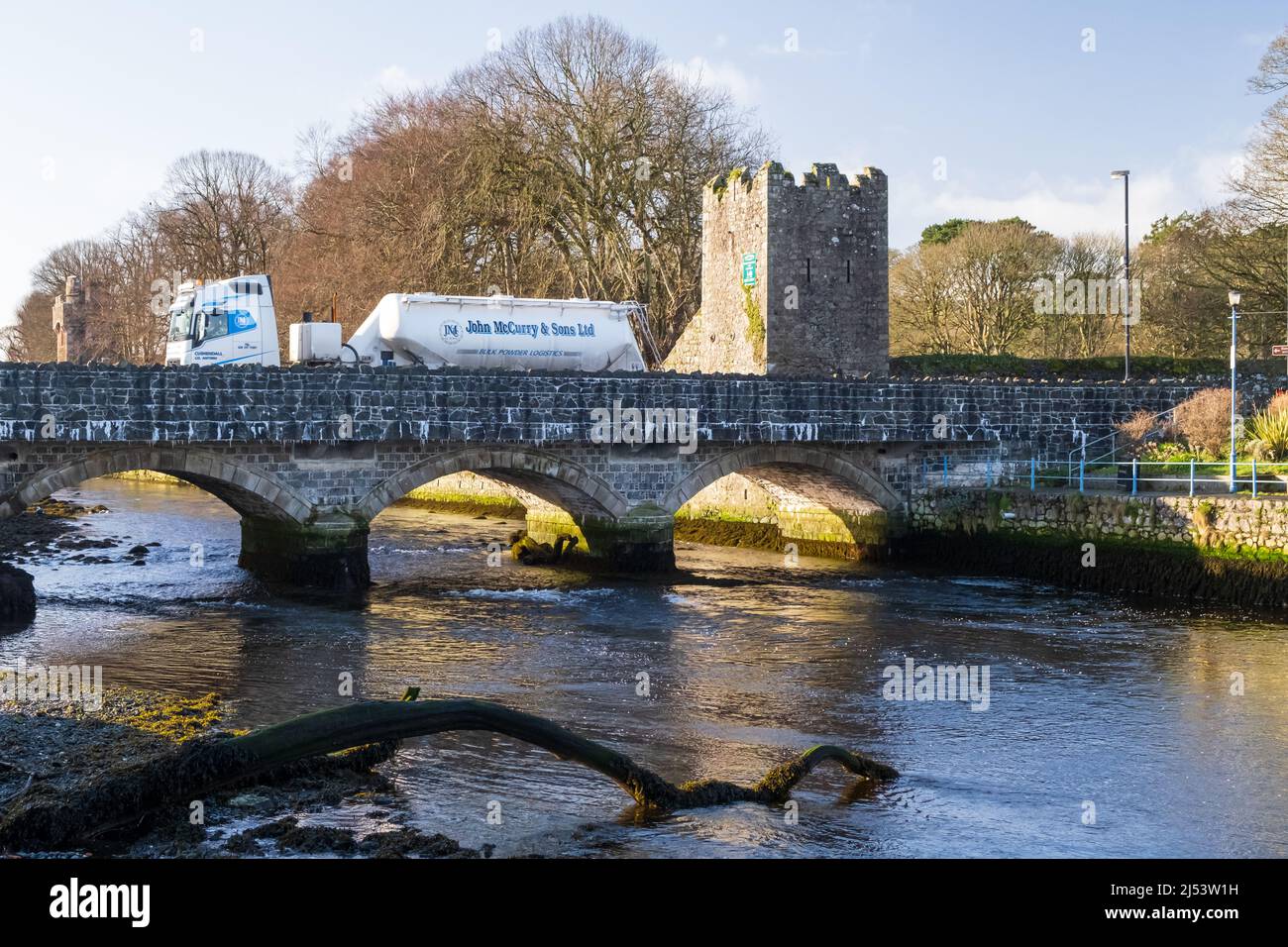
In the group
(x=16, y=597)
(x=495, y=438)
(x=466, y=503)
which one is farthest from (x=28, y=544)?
(x=495, y=438)

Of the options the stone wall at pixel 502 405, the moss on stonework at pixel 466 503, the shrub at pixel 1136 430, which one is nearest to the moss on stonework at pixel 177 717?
the stone wall at pixel 502 405

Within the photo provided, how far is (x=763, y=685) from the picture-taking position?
14.3m

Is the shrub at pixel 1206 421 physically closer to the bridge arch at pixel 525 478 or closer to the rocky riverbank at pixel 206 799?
the bridge arch at pixel 525 478

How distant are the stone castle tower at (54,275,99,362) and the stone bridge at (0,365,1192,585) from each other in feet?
129

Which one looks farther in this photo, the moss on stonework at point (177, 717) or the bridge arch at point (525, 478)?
the bridge arch at point (525, 478)

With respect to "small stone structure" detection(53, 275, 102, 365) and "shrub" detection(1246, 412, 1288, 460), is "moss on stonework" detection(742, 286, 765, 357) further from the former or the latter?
"small stone structure" detection(53, 275, 102, 365)

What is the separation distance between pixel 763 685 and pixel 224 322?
496 inches

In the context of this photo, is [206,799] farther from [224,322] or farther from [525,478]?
[224,322]

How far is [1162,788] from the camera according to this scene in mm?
10352

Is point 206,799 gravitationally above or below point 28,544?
below

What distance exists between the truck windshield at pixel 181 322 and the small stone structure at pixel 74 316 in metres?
34.8

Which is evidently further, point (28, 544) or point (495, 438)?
point (28, 544)

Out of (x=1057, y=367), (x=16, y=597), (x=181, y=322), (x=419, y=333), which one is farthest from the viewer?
(x=1057, y=367)

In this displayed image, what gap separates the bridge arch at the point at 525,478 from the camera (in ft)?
68.3
